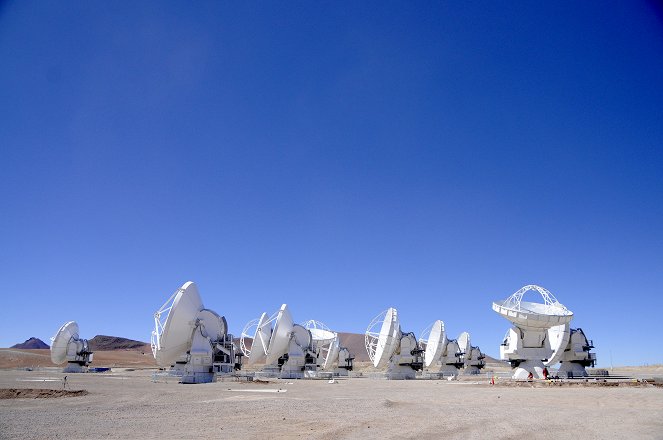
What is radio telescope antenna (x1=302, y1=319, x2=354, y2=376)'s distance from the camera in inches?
2817

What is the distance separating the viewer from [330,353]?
73.2m

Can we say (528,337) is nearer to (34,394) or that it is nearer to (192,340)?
(192,340)

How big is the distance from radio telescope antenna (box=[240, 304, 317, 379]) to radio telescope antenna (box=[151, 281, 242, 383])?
10.0 meters

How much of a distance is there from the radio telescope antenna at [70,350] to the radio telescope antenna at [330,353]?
107 feet

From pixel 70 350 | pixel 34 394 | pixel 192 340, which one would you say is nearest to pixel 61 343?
pixel 70 350

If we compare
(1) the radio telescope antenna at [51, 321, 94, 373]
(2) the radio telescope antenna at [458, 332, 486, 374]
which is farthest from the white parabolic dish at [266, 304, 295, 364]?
(2) the radio telescope antenna at [458, 332, 486, 374]

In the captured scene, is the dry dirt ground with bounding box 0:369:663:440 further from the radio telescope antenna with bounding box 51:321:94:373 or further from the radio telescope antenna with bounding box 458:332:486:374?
the radio telescope antenna with bounding box 458:332:486:374

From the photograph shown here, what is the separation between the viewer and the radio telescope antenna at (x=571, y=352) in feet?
191

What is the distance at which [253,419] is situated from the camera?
18.4 metres

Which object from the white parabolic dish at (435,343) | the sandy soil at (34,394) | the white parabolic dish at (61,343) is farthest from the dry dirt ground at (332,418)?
the white parabolic dish at (61,343)

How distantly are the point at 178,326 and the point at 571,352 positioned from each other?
142 feet

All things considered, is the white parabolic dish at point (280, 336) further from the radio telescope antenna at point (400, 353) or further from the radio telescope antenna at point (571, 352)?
the radio telescope antenna at point (571, 352)

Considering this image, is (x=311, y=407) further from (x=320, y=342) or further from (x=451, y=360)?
(x=451, y=360)

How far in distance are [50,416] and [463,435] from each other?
14.7m
